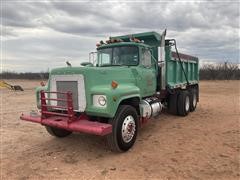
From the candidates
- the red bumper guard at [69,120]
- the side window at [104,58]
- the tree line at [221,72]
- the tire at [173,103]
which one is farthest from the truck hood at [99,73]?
the tree line at [221,72]

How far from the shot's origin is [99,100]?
18.6ft

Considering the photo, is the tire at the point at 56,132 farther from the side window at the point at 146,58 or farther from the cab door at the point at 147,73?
the side window at the point at 146,58

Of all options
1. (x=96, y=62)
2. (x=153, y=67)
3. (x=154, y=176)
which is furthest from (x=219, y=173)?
(x=96, y=62)

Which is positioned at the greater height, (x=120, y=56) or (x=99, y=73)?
(x=120, y=56)

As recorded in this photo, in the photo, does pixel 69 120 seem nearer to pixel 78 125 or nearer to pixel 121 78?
pixel 78 125

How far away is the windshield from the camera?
7426 millimetres

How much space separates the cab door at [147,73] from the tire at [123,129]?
4.51 feet

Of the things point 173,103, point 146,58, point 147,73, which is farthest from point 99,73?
point 173,103

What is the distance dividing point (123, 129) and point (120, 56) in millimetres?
2399

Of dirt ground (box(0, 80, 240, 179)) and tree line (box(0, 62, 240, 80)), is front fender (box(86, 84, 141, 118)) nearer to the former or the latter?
dirt ground (box(0, 80, 240, 179))

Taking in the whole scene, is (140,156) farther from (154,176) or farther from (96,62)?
(96,62)

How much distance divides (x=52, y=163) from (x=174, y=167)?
2473 millimetres

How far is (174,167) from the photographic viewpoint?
5.21 m

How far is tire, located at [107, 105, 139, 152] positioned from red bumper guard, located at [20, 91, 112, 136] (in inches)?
11.8
